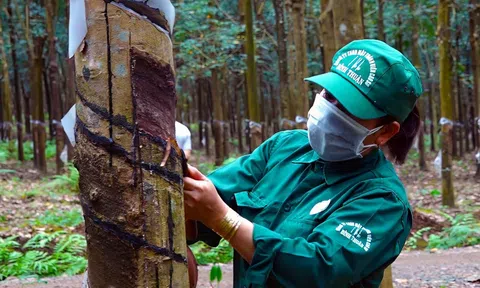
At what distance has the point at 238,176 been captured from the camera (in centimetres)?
200

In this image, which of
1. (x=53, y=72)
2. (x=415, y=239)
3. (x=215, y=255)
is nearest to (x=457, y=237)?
(x=415, y=239)

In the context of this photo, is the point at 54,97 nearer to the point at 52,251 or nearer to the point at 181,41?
the point at 181,41

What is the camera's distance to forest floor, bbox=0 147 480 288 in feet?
19.3

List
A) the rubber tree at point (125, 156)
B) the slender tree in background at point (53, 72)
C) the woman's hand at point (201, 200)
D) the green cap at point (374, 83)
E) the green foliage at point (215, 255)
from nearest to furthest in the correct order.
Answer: the rubber tree at point (125, 156), the woman's hand at point (201, 200), the green cap at point (374, 83), the green foliage at point (215, 255), the slender tree in background at point (53, 72)

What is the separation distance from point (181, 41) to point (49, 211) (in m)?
6.26

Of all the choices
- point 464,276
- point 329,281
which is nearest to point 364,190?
point 329,281

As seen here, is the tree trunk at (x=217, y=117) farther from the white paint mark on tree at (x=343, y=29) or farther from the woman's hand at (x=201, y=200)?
the woman's hand at (x=201, y=200)

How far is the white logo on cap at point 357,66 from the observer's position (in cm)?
173

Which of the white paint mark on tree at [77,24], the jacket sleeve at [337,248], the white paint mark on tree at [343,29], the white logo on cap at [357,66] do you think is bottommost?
the jacket sleeve at [337,248]

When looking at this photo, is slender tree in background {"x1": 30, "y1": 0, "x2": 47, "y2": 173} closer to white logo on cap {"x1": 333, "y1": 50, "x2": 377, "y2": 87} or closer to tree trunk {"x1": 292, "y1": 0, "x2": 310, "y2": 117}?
tree trunk {"x1": 292, "y1": 0, "x2": 310, "y2": 117}

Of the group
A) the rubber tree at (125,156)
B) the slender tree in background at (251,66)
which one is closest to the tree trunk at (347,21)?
the rubber tree at (125,156)

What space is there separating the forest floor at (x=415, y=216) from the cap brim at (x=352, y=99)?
400 cm

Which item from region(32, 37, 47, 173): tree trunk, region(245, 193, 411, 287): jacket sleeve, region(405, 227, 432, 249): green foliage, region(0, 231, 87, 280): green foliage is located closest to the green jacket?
region(245, 193, 411, 287): jacket sleeve

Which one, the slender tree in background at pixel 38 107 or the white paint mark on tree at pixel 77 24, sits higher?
the white paint mark on tree at pixel 77 24
